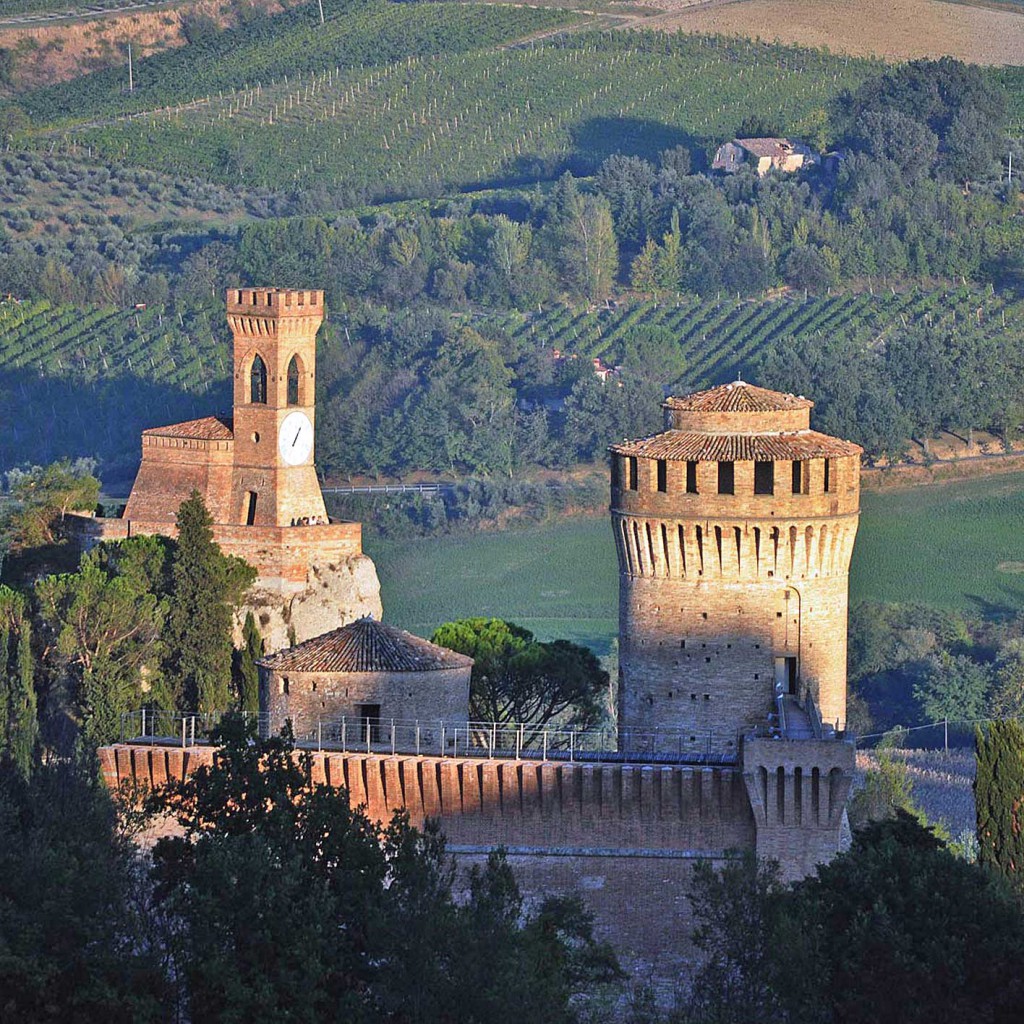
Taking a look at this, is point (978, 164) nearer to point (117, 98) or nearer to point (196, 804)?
point (117, 98)

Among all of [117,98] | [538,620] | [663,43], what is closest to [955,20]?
[663,43]

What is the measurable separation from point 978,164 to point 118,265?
3006cm

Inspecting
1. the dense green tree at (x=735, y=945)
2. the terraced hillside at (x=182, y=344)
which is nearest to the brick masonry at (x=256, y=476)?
the dense green tree at (x=735, y=945)

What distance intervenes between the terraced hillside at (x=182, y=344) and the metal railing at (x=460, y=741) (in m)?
48.9

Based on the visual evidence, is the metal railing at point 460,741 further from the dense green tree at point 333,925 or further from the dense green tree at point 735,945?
the dense green tree at point 735,945

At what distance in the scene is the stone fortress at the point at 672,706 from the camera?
35750 millimetres

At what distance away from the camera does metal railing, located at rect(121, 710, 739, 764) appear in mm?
36844

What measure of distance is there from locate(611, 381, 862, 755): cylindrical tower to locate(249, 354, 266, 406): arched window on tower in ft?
54.7

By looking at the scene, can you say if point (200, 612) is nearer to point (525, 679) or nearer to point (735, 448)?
point (525, 679)

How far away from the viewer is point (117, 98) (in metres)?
139

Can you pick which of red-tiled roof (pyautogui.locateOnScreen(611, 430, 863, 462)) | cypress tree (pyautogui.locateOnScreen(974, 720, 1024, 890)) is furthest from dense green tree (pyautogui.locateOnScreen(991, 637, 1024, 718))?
red-tiled roof (pyautogui.locateOnScreen(611, 430, 863, 462))

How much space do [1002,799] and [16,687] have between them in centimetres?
1287

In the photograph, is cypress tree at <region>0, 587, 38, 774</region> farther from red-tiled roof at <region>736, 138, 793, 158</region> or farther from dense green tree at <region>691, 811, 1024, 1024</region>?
red-tiled roof at <region>736, 138, 793, 158</region>

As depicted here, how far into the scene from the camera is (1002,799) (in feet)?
139
